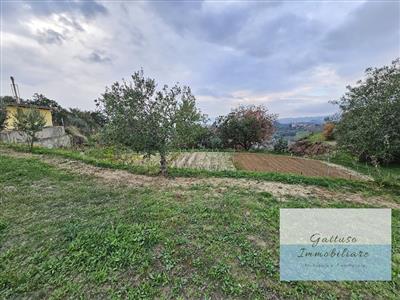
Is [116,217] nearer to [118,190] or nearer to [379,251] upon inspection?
[118,190]

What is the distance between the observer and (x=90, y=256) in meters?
3.10

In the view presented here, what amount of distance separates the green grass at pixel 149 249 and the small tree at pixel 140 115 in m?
2.28

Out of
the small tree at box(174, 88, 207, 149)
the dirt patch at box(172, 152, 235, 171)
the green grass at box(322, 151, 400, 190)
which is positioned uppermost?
the small tree at box(174, 88, 207, 149)

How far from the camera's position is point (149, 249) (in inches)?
126

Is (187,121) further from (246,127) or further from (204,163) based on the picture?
(246,127)

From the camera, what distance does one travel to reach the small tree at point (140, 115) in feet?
23.2

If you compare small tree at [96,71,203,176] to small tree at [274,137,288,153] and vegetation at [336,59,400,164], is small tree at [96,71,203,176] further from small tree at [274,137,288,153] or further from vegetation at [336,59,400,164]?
small tree at [274,137,288,153]

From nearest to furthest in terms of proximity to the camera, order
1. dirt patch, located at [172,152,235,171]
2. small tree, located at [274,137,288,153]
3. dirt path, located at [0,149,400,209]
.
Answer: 1. dirt path, located at [0,149,400,209]
2. dirt patch, located at [172,152,235,171]
3. small tree, located at [274,137,288,153]

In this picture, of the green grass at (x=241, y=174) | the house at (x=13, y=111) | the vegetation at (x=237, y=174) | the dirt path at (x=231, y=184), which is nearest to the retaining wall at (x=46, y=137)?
the house at (x=13, y=111)

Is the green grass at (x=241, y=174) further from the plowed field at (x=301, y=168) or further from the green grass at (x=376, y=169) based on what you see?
the plowed field at (x=301, y=168)

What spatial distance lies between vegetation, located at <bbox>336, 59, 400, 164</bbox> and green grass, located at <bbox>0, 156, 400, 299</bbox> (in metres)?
2.85

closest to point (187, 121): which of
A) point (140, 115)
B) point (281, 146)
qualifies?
point (140, 115)

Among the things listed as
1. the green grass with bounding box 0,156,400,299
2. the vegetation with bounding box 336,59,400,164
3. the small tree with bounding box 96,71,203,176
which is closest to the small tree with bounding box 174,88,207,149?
the small tree with bounding box 96,71,203,176

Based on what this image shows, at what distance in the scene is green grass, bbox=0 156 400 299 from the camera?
2.55m
